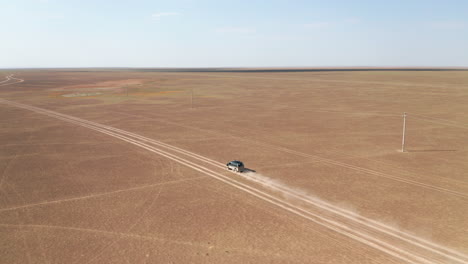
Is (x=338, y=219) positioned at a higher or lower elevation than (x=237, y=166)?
lower

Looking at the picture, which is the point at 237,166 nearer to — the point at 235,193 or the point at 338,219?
the point at 235,193

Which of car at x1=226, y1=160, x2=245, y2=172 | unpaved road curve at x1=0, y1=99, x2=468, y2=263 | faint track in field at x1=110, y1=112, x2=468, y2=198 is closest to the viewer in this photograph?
unpaved road curve at x1=0, y1=99, x2=468, y2=263

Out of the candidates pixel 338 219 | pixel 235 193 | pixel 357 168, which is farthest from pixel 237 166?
pixel 357 168

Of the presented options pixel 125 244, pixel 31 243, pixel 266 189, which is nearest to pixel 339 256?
pixel 266 189

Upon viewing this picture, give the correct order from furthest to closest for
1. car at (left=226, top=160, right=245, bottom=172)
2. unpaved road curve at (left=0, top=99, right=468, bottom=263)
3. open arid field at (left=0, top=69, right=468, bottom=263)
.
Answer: car at (left=226, top=160, right=245, bottom=172) → open arid field at (left=0, top=69, right=468, bottom=263) → unpaved road curve at (left=0, top=99, right=468, bottom=263)

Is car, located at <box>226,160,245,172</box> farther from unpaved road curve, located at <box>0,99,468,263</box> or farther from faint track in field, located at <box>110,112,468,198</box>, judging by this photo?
faint track in field, located at <box>110,112,468,198</box>

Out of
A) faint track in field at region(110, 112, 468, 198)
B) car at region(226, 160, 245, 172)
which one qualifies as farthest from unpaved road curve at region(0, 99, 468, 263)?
faint track in field at region(110, 112, 468, 198)

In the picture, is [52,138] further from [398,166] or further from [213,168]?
[398,166]
